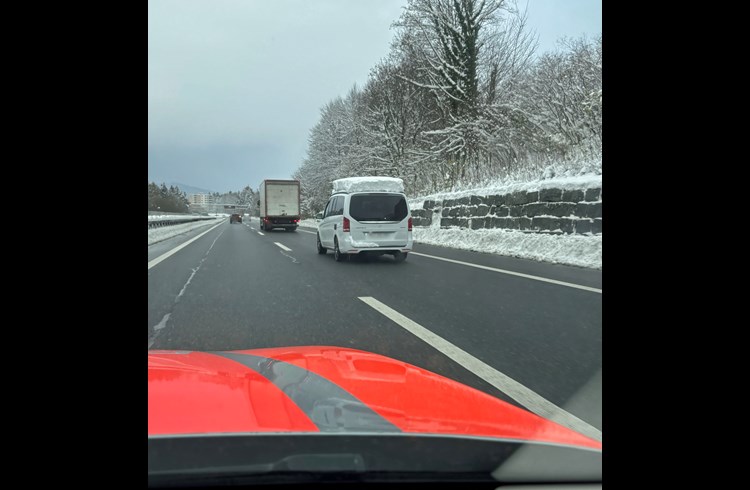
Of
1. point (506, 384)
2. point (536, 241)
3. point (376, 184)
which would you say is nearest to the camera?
point (506, 384)

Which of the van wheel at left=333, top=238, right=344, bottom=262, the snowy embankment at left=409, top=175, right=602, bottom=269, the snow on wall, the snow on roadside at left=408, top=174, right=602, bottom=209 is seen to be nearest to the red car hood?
the snowy embankment at left=409, top=175, right=602, bottom=269

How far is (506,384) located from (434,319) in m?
2.32

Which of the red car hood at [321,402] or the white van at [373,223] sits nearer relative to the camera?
the red car hood at [321,402]

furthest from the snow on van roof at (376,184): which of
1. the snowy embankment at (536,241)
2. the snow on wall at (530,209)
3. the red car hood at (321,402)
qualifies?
the red car hood at (321,402)

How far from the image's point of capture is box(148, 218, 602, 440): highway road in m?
3.59

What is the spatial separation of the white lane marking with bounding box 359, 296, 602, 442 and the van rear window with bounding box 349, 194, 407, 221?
6.57m

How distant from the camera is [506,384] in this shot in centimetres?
340

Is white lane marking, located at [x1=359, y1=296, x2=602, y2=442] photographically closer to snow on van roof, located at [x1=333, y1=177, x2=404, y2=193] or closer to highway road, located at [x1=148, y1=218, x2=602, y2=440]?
highway road, located at [x1=148, y1=218, x2=602, y2=440]

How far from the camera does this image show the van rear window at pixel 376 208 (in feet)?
39.3

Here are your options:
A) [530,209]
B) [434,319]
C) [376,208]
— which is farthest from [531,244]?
[434,319]

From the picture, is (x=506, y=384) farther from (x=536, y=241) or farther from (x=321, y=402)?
(x=536, y=241)

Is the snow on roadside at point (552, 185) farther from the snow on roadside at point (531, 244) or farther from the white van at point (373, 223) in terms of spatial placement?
the white van at point (373, 223)
